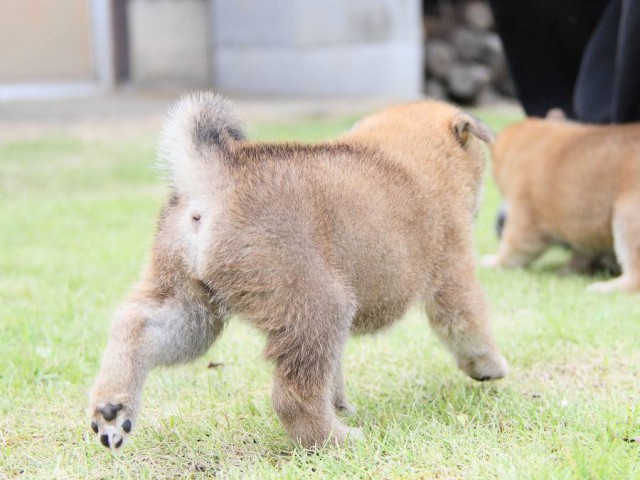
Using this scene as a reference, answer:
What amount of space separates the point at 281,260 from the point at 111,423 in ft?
2.23

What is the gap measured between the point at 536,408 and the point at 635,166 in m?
2.44

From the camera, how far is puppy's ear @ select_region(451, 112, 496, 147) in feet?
11.5

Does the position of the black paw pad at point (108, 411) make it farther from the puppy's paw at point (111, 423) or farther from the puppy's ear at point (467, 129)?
the puppy's ear at point (467, 129)

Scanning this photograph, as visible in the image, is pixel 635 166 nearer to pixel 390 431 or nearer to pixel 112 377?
pixel 390 431

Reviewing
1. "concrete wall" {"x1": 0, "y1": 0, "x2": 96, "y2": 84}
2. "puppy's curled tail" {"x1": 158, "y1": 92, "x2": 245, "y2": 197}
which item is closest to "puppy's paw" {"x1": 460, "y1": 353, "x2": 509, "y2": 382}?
"puppy's curled tail" {"x1": 158, "y1": 92, "x2": 245, "y2": 197}

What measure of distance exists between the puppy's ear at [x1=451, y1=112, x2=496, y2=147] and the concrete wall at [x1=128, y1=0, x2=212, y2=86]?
420 inches

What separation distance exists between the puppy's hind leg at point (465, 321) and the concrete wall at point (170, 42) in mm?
10981

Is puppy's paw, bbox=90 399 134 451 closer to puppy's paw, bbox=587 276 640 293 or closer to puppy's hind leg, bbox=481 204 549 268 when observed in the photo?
puppy's paw, bbox=587 276 640 293

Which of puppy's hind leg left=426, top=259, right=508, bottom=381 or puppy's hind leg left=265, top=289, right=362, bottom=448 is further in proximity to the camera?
puppy's hind leg left=426, top=259, right=508, bottom=381

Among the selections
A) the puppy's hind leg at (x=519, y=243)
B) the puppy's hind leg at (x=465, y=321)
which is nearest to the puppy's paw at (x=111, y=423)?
the puppy's hind leg at (x=465, y=321)

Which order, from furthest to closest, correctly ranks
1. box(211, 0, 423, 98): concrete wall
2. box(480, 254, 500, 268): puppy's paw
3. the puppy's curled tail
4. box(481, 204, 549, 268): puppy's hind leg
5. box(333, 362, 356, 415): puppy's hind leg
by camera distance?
box(211, 0, 423, 98): concrete wall
box(480, 254, 500, 268): puppy's paw
box(481, 204, 549, 268): puppy's hind leg
box(333, 362, 356, 415): puppy's hind leg
the puppy's curled tail

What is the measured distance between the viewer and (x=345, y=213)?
2.90 meters

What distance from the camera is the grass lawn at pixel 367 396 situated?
2699 mm

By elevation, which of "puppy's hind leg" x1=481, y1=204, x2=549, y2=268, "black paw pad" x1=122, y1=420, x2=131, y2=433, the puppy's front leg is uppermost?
the puppy's front leg
